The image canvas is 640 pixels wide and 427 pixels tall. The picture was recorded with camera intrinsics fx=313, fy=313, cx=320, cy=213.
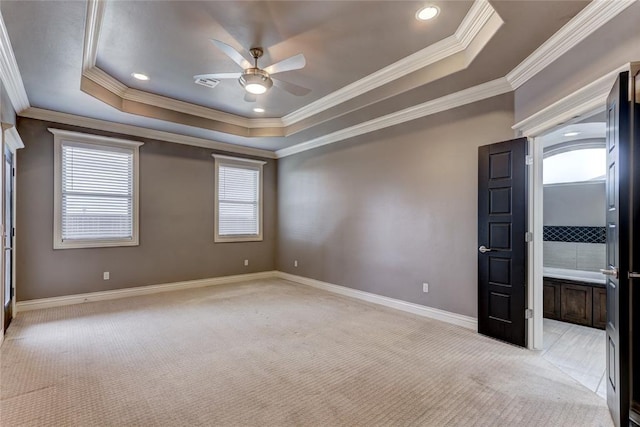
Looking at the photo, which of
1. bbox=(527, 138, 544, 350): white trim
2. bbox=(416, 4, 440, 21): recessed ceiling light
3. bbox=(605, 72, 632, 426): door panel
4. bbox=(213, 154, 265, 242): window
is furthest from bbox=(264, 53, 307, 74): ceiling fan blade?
bbox=(213, 154, 265, 242): window

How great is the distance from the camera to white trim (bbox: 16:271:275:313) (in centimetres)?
440

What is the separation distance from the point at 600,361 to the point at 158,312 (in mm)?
5007

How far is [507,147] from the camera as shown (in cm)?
327

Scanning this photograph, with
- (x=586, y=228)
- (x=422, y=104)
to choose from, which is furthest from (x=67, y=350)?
(x=586, y=228)

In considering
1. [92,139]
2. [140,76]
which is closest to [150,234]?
[92,139]

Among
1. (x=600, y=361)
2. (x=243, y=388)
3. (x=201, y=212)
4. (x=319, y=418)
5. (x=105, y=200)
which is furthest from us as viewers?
(x=201, y=212)

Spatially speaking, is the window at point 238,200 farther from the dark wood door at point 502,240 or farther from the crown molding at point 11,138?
the dark wood door at point 502,240

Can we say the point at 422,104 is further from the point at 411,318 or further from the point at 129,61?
the point at 129,61

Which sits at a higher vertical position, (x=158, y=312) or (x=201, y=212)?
(x=201, y=212)

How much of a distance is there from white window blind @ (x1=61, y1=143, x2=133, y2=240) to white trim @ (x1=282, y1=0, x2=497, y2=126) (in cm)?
318

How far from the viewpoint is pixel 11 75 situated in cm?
315

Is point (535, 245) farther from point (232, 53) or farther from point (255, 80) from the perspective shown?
point (232, 53)

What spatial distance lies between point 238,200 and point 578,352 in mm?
5742

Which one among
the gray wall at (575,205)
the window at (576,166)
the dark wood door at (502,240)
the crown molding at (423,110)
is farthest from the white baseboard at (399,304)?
the window at (576,166)
